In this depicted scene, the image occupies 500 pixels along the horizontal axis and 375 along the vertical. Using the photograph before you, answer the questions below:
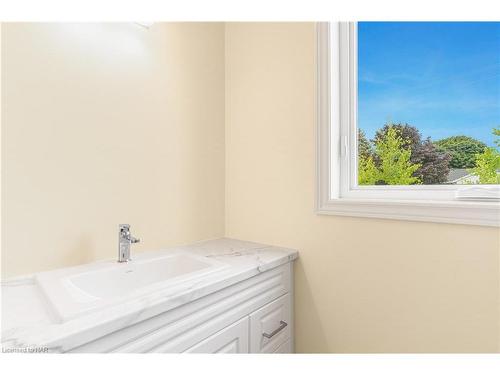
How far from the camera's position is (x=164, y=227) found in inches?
52.9

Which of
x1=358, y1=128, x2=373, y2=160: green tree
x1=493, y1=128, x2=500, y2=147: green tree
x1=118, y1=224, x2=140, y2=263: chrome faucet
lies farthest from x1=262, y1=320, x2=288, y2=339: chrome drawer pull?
x1=493, y1=128, x2=500, y2=147: green tree

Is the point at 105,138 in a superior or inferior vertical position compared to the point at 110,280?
superior

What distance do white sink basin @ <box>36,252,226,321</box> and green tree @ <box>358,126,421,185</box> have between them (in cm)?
74

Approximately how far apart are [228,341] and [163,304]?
326mm

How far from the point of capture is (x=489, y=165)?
1.05 metres

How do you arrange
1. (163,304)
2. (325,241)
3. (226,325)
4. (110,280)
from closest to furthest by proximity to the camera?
(163,304) → (226,325) → (110,280) → (325,241)

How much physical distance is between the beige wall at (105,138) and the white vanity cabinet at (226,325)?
1.65 feet

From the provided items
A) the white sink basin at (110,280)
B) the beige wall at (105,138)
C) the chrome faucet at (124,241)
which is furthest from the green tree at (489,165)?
the chrome faucet at (124,241)

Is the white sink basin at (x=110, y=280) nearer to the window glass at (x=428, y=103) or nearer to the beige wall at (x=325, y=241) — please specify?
the beige wall at (x=325, y=241)

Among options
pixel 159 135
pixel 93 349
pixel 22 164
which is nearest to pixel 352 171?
pixel 159 135

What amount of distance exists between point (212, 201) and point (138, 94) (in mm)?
635

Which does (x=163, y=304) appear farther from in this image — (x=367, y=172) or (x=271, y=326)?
(x=367, y=172)

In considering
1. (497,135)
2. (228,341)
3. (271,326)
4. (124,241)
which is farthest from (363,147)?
(124,241)

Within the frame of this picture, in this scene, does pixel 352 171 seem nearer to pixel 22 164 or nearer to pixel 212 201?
pixel 212 201
